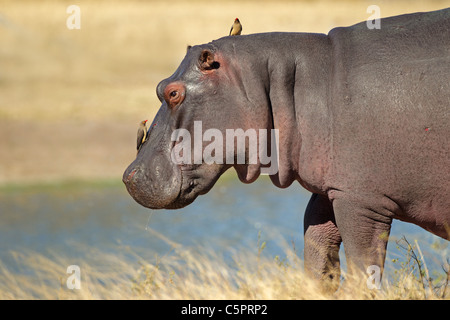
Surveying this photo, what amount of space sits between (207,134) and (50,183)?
374 inches

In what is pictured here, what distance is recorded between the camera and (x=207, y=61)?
4.21 meters

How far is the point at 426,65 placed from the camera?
3.85 meters

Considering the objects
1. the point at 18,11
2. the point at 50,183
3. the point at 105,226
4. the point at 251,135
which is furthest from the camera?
the point at 18,11

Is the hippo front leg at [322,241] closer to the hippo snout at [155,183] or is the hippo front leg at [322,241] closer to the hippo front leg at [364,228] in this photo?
the hippo front leg at [364,228]

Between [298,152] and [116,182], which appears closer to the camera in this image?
[298,152]

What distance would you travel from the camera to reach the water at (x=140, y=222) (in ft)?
28.8

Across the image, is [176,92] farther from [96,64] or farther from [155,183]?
[96,64]

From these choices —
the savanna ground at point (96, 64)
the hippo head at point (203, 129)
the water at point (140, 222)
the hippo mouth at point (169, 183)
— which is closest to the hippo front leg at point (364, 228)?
the hippo head at point (203, 129)

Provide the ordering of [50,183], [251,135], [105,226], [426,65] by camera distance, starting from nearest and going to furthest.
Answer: [426,65] → [251,135] → [105,226] → [50,183]

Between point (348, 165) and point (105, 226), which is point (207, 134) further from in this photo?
point (105, 226)

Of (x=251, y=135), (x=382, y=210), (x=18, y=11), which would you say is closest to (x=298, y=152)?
(x=251, y=135)

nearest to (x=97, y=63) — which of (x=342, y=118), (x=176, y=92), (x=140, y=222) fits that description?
(x=140, y=222)

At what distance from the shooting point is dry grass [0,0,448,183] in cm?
1398

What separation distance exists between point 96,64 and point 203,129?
14.1 meters
